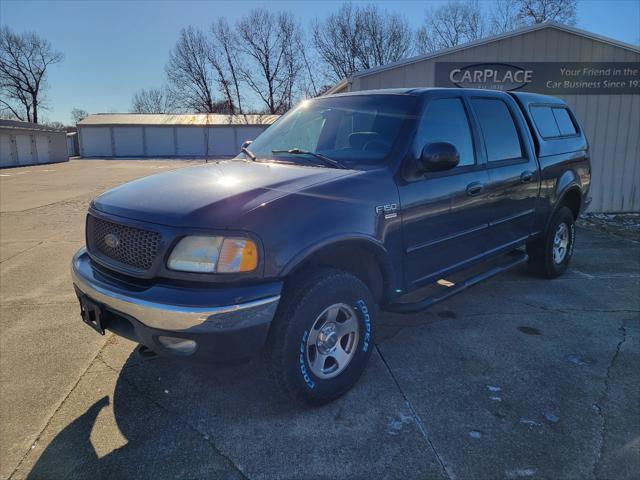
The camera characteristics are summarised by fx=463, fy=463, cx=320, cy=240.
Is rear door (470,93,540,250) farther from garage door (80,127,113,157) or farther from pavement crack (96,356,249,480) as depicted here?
garage door (80,127,113,157)

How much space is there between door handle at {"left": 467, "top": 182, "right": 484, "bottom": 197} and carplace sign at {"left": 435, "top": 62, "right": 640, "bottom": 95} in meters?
6.57

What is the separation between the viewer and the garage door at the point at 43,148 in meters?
35.0

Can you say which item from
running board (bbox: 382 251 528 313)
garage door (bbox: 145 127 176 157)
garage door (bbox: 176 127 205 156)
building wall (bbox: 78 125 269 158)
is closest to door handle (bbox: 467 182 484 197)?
running board (bbox: 382 251 528 313)

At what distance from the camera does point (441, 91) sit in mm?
3662

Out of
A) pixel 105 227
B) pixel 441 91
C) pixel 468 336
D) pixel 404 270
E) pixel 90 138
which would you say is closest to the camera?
pixel 105 227

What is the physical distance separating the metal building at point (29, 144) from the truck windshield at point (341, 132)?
109 ft

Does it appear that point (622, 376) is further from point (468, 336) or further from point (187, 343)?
point (187, 343)

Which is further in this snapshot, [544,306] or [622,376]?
[544,306]

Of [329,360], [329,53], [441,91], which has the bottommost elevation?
[329,360]

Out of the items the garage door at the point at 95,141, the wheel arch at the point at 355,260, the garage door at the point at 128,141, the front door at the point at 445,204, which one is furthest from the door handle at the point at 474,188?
the garage door at the point at 95,141

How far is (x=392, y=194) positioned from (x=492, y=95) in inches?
77.3

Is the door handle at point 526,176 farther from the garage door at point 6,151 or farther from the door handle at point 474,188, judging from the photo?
the garage door at point 6,151

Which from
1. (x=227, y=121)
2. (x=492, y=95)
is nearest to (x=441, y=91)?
(x=492, y=95)

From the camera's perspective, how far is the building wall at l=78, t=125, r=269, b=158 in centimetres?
4553
